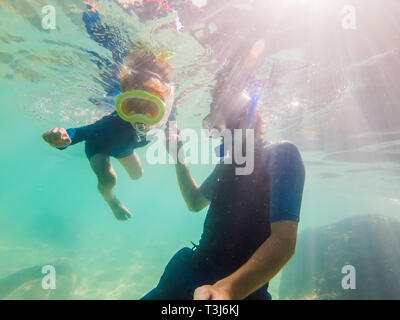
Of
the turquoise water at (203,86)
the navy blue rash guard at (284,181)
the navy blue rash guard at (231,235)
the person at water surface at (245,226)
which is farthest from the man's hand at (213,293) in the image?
the turquoise water at (203,86)

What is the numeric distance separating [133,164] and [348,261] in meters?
13.9

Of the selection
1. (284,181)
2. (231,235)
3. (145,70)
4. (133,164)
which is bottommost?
(231,235)

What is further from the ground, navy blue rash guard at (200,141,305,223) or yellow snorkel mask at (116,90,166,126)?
yellow snorkel mask at (116,90,166,126)

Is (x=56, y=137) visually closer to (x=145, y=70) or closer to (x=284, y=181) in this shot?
(x=284, y=181)

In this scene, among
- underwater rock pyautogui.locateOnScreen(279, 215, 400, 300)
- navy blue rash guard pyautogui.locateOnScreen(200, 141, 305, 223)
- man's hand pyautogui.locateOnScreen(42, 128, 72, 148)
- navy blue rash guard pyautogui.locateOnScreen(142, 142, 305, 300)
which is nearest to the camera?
navy blue rash guard pyautogui.locateOnScreen(200, 141, 305, 223)

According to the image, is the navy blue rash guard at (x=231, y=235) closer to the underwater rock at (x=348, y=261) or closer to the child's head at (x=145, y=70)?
the child's head at (x=145, y=70)

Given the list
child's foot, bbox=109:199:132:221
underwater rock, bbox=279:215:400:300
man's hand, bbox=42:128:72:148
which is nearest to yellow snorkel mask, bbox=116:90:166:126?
man's hand, bbox=42:128:72:148

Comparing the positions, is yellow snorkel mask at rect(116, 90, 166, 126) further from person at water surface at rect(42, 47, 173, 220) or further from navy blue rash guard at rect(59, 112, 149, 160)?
navy blue rash guard at rect(59, 112, 149, 160)

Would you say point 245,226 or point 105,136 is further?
point 105,136

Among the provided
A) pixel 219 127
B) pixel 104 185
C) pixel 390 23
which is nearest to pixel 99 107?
pixel 104 185

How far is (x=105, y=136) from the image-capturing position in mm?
3932

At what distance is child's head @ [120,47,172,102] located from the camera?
11.1 feet

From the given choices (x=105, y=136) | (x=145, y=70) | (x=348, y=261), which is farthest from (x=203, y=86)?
(x=348, y=261)

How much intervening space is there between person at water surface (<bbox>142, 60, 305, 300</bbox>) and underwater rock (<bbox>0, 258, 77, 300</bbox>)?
44.3 feet
